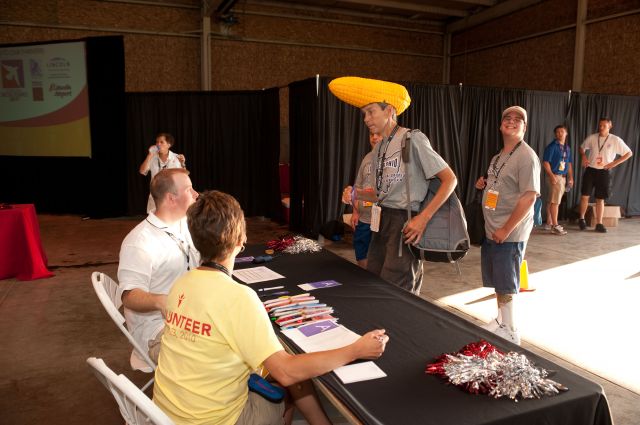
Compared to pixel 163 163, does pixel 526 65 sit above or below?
above

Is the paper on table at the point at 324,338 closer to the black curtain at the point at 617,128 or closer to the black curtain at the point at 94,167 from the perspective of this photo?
the black curtain at the point at 94,167

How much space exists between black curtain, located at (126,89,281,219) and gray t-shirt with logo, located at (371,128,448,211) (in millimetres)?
6064

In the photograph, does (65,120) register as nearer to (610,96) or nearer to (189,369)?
(189,369)

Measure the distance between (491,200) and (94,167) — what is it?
7344 millimetres

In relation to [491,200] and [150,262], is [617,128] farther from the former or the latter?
[150,262]

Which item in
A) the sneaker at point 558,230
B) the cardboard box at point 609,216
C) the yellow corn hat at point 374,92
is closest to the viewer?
the yellow corn hat at point 374,92

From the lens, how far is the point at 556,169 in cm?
742

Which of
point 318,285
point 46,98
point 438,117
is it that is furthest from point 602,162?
point 46,98

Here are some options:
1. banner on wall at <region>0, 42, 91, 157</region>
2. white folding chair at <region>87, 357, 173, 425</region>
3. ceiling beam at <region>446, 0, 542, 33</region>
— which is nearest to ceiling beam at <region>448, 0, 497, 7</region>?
ceiling beam at <region>446, 0, 542, 33</region>

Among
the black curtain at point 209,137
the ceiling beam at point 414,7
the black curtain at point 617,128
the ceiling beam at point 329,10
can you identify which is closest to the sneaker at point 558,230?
the black curtain at point 617,128

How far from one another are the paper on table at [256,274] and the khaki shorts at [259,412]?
2.45 ft

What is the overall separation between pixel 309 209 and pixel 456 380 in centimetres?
546

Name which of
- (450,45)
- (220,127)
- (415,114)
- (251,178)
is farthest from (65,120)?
(450,45)

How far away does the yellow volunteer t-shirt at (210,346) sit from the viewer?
1304mm
